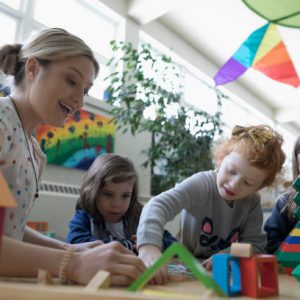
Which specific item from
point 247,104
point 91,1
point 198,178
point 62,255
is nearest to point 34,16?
point 91,1

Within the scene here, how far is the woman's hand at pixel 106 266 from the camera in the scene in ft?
1.55

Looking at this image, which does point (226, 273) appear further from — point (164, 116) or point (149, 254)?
point (164, 116)

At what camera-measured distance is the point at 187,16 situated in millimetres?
4152

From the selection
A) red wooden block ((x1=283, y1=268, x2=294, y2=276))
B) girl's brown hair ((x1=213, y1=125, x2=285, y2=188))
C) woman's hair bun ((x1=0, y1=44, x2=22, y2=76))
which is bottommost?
red wooden block ((x1=283, y1=268, x2=294, y2=276))

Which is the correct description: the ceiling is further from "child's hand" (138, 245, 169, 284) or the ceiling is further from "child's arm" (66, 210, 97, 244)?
"child's hand" (138, 245, 169, 284)

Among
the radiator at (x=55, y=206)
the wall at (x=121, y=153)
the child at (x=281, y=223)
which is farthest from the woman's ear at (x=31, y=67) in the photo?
the wall at (x=121, y=153)

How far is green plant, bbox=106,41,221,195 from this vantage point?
2.63 m

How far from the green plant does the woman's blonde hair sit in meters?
1.67

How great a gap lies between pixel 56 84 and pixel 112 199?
22.3 inches

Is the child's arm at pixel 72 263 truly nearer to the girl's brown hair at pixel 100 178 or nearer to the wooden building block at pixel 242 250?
the wooden building block at pixel 242 250

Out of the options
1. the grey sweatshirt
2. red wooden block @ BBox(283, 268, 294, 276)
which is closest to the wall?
the grey sweatshirt

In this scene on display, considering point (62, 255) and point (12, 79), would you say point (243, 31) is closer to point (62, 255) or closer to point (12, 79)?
point (12, 79)

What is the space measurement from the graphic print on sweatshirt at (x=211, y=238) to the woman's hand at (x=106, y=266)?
68cm

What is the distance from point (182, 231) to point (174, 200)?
28cm
